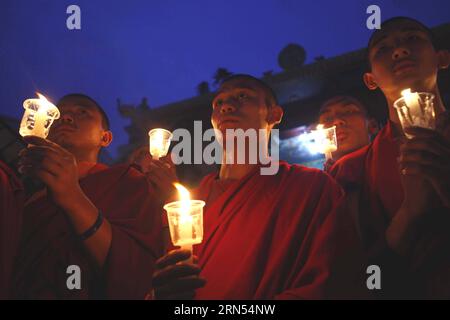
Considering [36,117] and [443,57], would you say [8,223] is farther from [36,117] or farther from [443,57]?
[443,57]

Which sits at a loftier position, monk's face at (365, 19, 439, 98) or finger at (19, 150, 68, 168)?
monk's face at (365, 19, 439, 98)

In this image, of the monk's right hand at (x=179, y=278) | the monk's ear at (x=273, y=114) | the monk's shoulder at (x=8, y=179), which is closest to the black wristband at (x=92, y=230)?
the monk's shoulder at (x=8, y=179)

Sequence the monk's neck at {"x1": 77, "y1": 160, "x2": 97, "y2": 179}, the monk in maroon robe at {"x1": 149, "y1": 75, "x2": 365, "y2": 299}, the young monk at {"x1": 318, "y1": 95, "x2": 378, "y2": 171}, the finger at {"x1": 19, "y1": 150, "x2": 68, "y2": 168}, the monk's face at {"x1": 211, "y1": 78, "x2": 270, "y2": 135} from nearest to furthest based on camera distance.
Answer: the monk in maroon robe at {"x1": 149, "y1": 75, "x2": 365, "y2": 299}
the finger at {"x1": 19, "y1": 150, "x2": 68, "y2": 168}
the monk's face at {"x1": 211, "y1": 78, "x2": 270, "y2": 135}
the monk's neck at {"x1": 77, "y1": 160, "x2": 97, "y2": 179}
the young monk at {"x1": 318, "y1": 95, "x2": 378, "y2": 171}

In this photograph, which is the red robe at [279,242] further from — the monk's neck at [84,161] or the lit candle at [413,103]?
the monk's neck at [84,161]

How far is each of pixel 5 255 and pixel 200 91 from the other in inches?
337

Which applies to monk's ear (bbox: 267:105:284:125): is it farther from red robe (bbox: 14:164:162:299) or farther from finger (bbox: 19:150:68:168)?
finger (bbox: 19:150:68:168)

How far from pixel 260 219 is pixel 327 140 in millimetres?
1524

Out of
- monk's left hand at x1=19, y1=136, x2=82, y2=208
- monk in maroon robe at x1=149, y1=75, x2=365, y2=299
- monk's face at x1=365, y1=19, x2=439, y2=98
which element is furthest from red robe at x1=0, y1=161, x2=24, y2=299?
monk's face at x1=365, y1=19, x2=439, y2=98

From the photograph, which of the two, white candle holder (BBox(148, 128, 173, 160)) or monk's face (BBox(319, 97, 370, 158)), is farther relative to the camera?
monk's face (BBox(319, 97, 370, 158))

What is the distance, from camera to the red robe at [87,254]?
2.71 m

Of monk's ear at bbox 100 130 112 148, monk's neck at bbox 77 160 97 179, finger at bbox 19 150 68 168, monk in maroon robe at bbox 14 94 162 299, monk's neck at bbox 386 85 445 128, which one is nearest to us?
finger at bbox 19 150 68 168

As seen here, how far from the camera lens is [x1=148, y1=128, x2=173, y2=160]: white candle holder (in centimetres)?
330

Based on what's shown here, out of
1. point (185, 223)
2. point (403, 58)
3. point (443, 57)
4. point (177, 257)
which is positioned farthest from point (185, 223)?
point (443, 57)

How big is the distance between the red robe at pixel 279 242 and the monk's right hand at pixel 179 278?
0.35 meters
